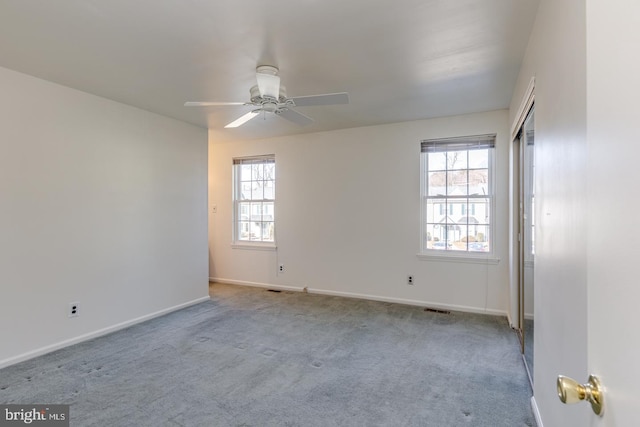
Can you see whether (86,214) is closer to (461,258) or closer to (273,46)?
(273,46)

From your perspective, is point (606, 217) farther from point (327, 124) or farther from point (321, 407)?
point (327, 124)

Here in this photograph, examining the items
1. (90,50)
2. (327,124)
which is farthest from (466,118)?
(90,50)

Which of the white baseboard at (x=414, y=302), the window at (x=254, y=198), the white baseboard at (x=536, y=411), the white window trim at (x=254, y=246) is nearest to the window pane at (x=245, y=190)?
the window at (x=254, y=198)

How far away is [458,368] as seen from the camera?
272 centimetres

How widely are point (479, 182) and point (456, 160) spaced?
40cm

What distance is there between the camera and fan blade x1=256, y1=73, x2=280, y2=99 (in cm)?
249

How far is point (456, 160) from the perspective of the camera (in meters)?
4.36

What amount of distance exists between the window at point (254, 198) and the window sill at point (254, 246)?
7 cm

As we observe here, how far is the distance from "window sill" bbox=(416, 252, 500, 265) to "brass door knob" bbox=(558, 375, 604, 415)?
12.2 feet

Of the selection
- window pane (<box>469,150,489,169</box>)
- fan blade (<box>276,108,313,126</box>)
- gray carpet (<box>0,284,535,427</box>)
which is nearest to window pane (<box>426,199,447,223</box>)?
window pane (<box>469,150,489,169</box>)

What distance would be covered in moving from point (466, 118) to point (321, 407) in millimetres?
3651

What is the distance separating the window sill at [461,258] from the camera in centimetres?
411

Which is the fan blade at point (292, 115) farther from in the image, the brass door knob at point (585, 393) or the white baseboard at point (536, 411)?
the white baseboard at point (536, 411)

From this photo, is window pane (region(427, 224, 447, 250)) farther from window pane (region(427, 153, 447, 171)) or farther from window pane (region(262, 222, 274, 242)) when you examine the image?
window pane (region(262, 222, 274, 242))
